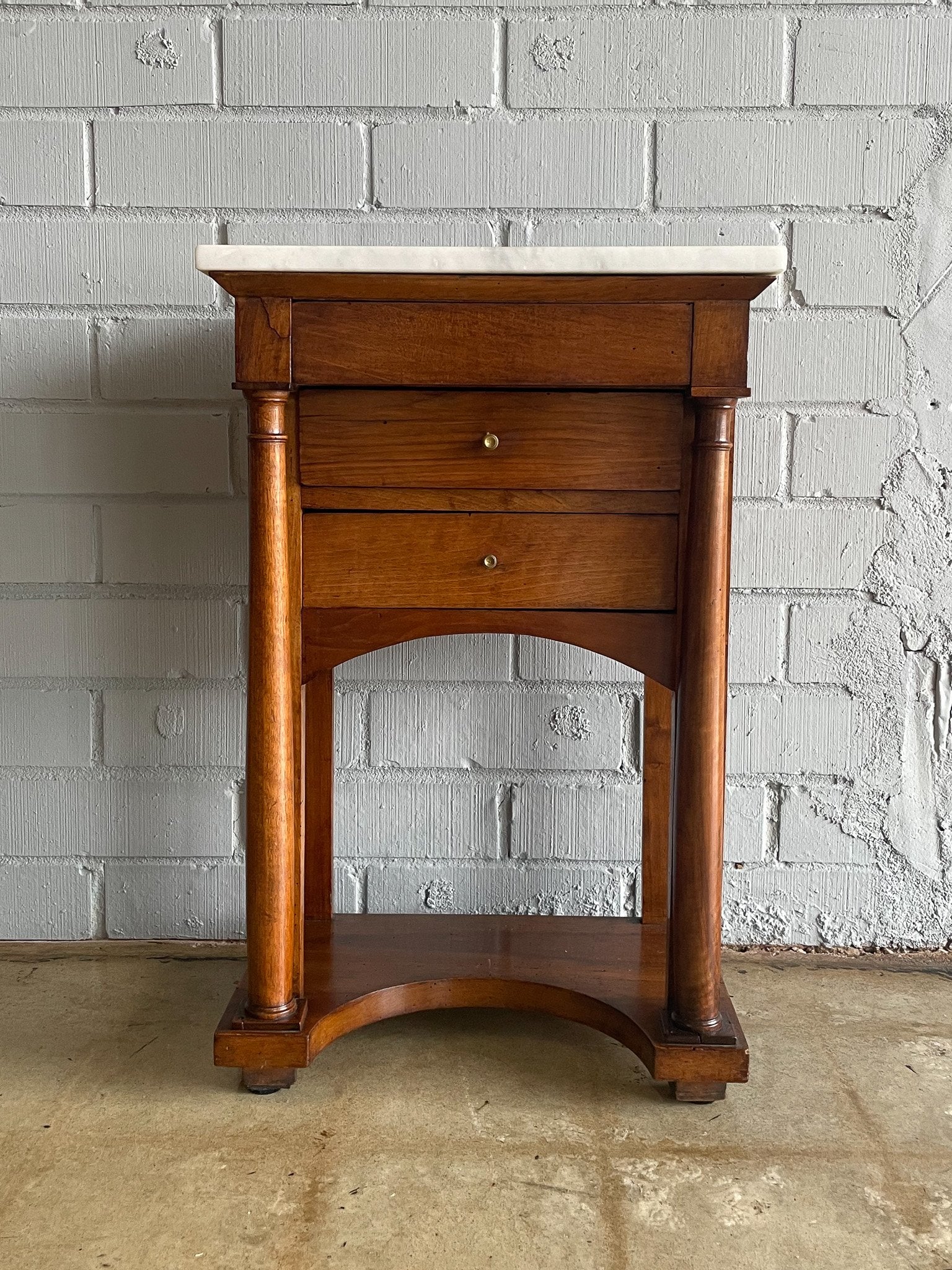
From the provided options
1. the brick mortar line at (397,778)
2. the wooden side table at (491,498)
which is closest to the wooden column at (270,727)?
the wooden side table at (491,498)

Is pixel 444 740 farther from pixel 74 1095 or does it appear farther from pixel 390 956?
pixel 74 1095

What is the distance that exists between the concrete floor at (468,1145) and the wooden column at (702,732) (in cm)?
16

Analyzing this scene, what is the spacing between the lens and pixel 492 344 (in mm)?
1404

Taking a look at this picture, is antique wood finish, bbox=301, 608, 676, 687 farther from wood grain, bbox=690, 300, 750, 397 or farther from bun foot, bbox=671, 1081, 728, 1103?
bun foot, bbox=671, 1081, 728, 1103

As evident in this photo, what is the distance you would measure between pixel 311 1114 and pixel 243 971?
0.47 meters

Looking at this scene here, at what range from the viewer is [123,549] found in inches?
76.0

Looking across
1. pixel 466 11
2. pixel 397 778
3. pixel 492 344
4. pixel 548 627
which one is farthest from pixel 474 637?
pixel 466 11

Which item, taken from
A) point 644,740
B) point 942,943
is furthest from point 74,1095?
point 942,943

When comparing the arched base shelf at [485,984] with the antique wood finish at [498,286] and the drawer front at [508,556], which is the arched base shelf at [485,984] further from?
the antique wood finish at [498,286]

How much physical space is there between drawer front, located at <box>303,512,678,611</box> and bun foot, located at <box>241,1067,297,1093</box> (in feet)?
2.04

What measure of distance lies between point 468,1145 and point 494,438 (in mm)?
855

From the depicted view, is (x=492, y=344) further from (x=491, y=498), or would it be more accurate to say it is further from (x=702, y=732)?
(x=702, y=732)

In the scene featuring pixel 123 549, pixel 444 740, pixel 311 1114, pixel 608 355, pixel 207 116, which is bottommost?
pixel 311 1114

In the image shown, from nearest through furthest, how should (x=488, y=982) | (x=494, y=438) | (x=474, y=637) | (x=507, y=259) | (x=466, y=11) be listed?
(x=507, y=259), (x=494, y=438), (x=488, y=982), (x=466, y=11), (x=474, y=637)
